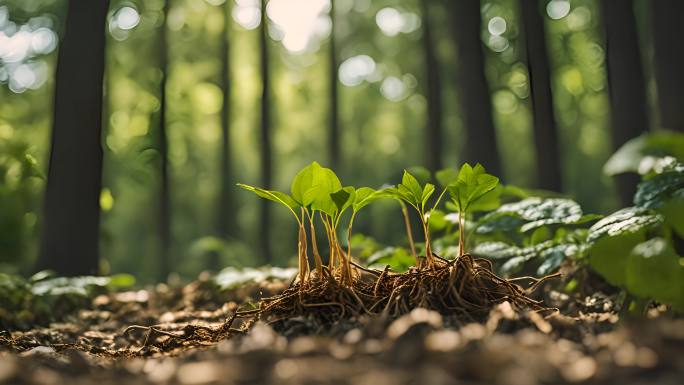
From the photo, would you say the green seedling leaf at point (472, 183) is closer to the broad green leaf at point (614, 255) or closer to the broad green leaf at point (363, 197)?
the broad green leaf at point (363, 197)

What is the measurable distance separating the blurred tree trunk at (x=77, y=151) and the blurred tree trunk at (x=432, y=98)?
8209mm

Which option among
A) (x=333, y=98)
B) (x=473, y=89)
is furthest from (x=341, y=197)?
(x=333, y=98)

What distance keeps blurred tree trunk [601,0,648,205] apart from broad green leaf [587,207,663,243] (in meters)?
4.39

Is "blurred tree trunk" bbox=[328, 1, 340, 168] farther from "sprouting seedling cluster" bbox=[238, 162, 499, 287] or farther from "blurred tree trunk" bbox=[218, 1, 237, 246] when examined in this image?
"sprouting seedling cluster" bbox=[238, 162, 499, 287]

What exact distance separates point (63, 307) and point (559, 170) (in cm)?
620

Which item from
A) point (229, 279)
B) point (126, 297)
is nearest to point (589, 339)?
point (229, 279)

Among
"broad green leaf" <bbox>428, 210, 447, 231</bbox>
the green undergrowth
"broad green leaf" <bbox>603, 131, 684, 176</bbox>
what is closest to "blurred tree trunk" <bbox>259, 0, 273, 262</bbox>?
the green undergrowth

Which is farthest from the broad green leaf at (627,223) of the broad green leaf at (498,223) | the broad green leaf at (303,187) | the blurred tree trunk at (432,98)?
the blurred tree trunk at (432,98)

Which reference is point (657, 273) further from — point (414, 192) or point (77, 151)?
point (77, 151)

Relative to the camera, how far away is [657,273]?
2074mm

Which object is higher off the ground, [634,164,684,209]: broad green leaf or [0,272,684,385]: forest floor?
[634,164,684,209]: broad green leaf

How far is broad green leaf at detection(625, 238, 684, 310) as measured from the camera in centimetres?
206

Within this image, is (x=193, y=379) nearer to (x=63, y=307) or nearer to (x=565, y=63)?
(x=63, y=307)

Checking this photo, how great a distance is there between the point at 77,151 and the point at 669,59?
5723 millimetres
